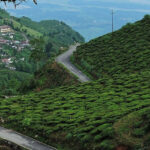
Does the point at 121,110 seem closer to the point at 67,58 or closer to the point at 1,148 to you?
the point at 1,148

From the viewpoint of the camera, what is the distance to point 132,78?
197ft

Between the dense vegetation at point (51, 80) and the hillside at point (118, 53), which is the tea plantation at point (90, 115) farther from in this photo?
the hillside at point (118, 53)

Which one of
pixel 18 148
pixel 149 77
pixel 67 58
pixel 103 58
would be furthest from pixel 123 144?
pixel 67 58

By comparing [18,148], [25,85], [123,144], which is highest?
[123,144]

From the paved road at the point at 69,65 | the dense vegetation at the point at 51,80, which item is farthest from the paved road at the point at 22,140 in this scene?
the paved road at the point at 69,65

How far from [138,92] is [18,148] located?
74.1 ft

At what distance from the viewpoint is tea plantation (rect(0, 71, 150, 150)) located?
29.1 m

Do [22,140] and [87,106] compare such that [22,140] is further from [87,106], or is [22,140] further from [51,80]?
[51,80]

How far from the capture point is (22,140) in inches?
1342

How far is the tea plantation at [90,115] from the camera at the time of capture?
29.1 meters

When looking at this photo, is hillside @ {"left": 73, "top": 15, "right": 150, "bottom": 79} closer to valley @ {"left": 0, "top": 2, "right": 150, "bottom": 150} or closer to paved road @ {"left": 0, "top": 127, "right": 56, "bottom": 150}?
valley @ {"left": 0, "top": 2, "right": 150, "bottom": 150}

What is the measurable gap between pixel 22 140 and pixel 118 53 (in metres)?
57.4

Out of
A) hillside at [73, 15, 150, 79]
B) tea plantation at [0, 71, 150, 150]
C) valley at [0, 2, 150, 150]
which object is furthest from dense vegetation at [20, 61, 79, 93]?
tea plantation at [0, 71, 150, 150]

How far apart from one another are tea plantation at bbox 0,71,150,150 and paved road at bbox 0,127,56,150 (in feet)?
2.85
